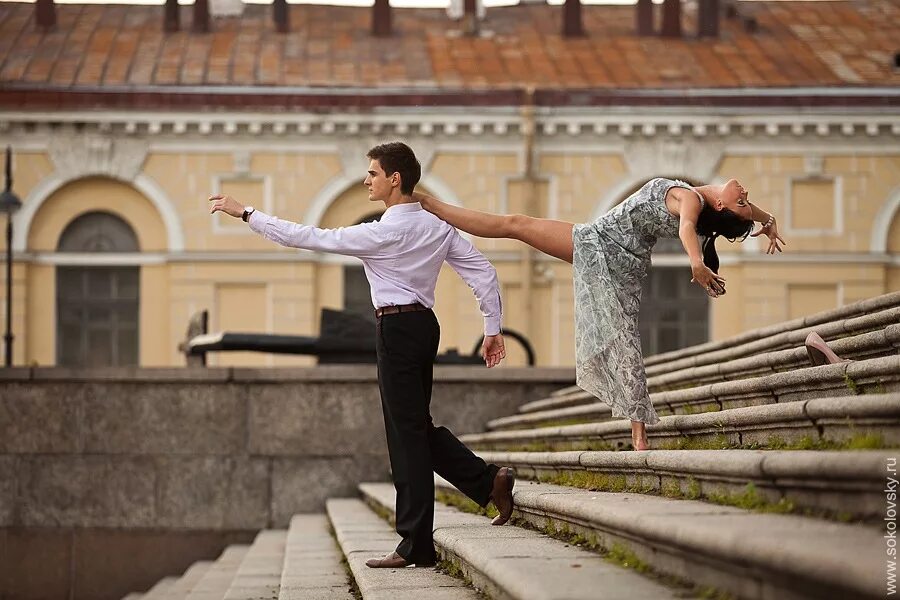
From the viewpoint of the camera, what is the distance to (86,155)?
2594 cm

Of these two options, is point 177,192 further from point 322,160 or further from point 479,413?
point 479,413

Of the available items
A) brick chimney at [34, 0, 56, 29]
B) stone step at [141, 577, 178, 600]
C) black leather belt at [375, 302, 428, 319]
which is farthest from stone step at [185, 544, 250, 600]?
brick chimney at [34, 0, 56, 29]

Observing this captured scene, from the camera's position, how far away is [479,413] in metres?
15.8

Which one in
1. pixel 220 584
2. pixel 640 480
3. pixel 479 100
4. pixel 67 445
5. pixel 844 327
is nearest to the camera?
pixel 640 480

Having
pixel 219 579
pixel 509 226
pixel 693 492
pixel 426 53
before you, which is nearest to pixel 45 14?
pixel 426 53

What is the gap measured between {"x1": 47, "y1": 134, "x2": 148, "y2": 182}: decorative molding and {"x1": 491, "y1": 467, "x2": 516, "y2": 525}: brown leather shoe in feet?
64.8

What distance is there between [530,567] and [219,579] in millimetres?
6238

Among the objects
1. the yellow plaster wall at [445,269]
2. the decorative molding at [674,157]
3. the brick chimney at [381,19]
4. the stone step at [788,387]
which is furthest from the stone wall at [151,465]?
the brick chimney at [381,19]

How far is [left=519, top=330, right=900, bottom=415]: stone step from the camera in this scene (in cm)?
745

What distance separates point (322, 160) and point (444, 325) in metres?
3.52

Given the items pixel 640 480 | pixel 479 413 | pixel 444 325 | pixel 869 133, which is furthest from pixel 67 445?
pixel 869 133

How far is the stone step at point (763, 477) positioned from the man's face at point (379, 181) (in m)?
1.61

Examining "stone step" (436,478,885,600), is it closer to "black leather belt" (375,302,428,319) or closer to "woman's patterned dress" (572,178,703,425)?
"black leather belt" (375,302,428,319)

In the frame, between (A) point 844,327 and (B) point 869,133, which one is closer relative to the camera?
(A) point 844,327
